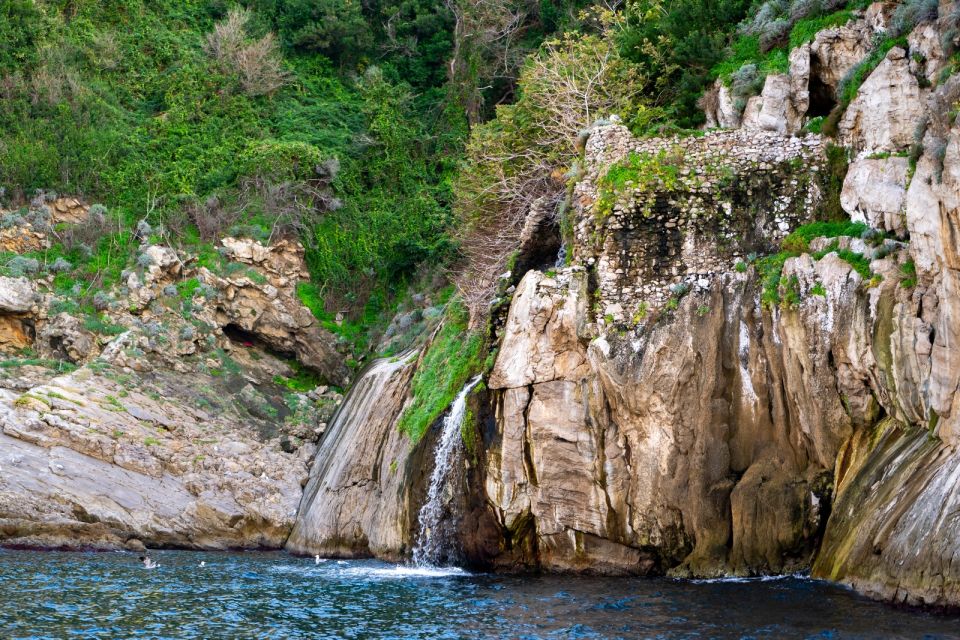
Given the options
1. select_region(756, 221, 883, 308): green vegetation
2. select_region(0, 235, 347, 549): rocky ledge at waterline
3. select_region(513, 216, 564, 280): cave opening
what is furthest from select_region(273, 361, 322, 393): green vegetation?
select_region(756, 221, 883, 308): green vegetation

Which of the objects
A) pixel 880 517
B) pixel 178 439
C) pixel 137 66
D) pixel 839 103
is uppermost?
pixel 137 66

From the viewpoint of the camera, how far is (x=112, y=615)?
14906mm

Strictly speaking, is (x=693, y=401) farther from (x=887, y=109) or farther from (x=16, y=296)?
(x=16, y=296)

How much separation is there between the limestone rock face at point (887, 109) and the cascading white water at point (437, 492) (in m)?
9.88

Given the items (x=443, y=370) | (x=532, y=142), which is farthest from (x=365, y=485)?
(x=532, y=142)

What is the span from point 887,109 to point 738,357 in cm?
584

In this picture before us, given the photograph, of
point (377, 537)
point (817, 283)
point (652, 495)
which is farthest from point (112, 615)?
point (817, 283)

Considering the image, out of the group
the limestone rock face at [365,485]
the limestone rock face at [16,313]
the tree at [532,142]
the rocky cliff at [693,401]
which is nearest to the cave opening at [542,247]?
the rocky cliff at [693,401]

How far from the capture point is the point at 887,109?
18.6 m

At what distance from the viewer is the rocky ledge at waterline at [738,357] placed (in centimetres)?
1568

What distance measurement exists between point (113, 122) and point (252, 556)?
22.8 metres

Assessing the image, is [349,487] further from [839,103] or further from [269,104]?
[269,104]

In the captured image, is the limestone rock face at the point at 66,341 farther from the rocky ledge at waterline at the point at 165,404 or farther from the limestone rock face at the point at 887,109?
the limestone rock face at the point at 887,109

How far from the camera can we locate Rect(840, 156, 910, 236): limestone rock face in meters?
17.2
